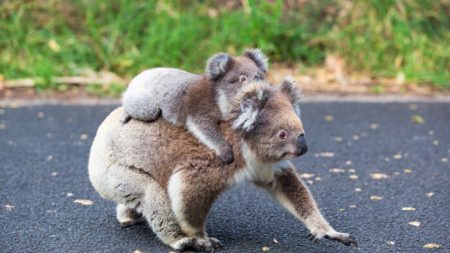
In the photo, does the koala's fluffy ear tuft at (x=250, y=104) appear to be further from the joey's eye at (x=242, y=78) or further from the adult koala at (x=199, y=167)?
the joey's eye at (x=242, y=78)

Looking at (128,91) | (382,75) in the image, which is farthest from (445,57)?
(128,91)

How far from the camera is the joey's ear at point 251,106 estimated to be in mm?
3871

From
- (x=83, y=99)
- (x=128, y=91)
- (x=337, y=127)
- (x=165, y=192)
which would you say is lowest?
(x=83, y=99)

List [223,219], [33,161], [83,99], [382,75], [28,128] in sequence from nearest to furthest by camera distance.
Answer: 1. [223,219]
2. [33,161]
3. [28,128]
4. [83,99]
5. [382,75]

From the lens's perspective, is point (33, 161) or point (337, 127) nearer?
point (33, 161)

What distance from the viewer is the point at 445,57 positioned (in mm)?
9711

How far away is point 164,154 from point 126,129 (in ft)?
1.05

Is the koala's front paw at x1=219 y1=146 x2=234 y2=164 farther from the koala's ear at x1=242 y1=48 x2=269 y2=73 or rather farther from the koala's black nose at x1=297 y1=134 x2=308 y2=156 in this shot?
the koala's ear at x1=242 y1=48 x2=269 y2=73

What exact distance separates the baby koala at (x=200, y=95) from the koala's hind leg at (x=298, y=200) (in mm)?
402

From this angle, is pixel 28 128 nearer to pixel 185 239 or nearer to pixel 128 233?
pixel 128 233

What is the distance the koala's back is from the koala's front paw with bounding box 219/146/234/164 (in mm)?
399

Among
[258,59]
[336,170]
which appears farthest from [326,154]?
[258,59]

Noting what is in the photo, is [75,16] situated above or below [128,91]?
below

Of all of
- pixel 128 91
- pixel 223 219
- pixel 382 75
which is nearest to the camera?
pixel 128 91
